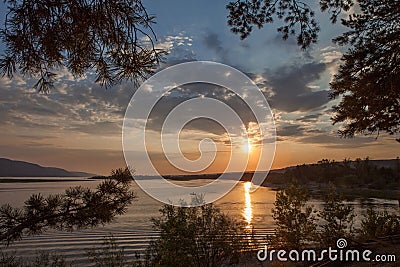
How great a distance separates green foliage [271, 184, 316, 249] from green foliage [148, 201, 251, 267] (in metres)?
1.19

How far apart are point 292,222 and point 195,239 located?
9.55 ft

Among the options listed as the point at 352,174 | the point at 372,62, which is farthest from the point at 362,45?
the point at 352,174

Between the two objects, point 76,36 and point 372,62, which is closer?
point 76,36

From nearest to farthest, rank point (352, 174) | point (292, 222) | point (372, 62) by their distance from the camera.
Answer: point (372, 62), point (292, 222), point (352, 174)

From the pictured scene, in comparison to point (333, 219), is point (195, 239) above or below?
below

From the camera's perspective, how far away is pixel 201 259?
9.38m

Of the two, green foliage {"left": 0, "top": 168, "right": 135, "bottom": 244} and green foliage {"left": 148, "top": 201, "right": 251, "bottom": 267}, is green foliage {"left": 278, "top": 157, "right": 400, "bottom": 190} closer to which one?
green foliage {"left": 148, "top": 201, "right": 251, "bottom": 267}

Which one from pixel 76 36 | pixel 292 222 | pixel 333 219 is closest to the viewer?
pixel 76 36

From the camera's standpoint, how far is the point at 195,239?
30.2 feet

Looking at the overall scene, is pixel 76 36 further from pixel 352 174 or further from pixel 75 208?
pixel 352 174

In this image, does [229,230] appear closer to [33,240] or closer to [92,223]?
[92,223]

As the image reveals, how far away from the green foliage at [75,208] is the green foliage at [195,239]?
3993 millimetres

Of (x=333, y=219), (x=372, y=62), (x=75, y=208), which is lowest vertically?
(x=333, y=219)

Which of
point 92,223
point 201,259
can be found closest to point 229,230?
point 201,259
